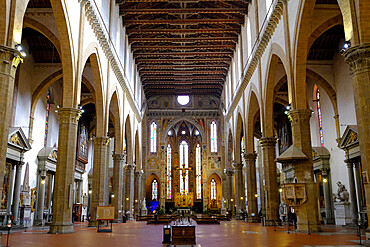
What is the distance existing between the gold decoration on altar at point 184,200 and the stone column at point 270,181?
2655cm

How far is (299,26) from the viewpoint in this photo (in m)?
16.1

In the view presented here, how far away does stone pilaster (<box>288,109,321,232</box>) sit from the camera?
50.6 feet

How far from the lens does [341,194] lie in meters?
23.3

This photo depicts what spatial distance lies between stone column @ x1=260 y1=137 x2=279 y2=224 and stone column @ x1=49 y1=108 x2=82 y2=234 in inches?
440

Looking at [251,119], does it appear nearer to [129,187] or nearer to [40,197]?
[129,187]

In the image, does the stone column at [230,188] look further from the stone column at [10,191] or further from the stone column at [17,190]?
the stone column at [10,191]

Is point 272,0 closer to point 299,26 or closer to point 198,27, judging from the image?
point 299,26

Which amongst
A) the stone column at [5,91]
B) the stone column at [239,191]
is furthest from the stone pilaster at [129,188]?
the stone column at [5,91]

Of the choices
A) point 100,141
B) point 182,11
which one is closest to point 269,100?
point 182,11

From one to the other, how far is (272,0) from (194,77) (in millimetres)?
20962

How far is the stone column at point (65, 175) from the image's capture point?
1575cm

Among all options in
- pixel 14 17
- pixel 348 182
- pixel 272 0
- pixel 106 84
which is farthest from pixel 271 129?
pixel 14 17

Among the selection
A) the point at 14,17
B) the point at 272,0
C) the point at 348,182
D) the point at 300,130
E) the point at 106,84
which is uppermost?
the point at 272,0

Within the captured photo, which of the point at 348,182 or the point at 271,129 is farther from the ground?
the point at 271,129
